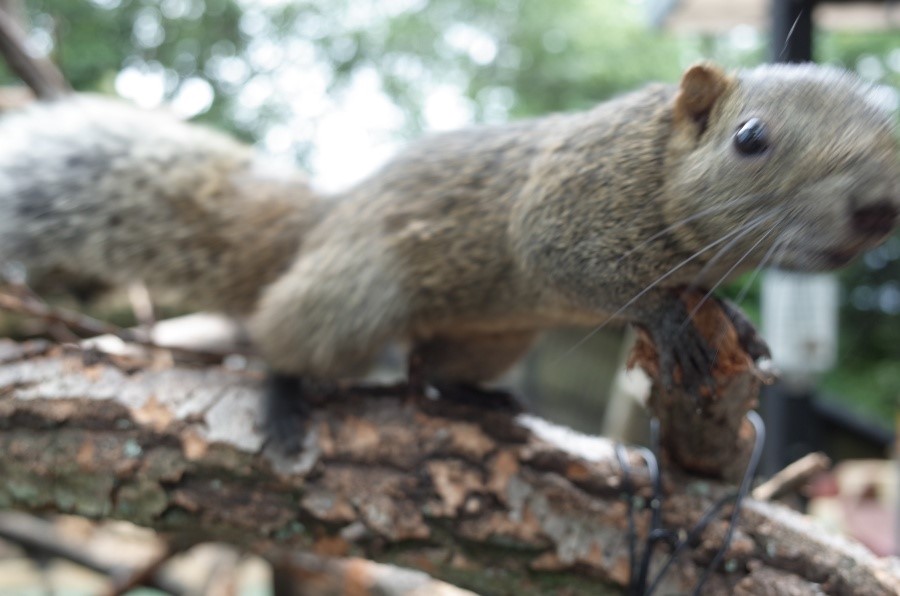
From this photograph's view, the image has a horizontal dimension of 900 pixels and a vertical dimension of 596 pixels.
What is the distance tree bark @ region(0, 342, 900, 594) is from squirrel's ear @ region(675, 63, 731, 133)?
0.83 meters

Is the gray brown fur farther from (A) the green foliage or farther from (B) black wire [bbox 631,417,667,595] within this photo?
(A) the green foliage

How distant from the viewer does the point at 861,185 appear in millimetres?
1124

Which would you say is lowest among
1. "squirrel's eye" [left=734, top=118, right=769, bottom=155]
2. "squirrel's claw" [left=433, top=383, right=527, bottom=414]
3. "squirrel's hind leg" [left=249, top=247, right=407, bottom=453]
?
"squirrel's claw" [left=433, top=383, right=527, bottom=414]

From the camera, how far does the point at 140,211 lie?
2102 millimetres

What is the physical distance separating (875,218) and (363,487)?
121 centimetres

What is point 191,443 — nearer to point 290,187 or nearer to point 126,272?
point 126,272

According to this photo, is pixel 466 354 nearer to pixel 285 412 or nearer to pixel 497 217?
pixel 497 217

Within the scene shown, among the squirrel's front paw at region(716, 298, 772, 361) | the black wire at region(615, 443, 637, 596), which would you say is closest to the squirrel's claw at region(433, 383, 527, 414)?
the black wire at region(615, 443, 637, 596)

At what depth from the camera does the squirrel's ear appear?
1.35 metres

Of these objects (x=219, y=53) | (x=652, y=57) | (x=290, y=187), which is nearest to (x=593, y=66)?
(x=652, y=57)

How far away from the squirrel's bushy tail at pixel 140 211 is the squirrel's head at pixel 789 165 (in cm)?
122

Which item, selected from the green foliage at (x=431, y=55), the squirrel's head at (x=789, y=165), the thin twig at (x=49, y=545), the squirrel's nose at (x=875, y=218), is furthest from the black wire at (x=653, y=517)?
the green foliage at (x=431, y=55)

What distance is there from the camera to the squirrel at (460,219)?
1.28 m

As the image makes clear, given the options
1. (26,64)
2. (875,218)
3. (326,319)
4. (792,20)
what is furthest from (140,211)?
(792,20)
